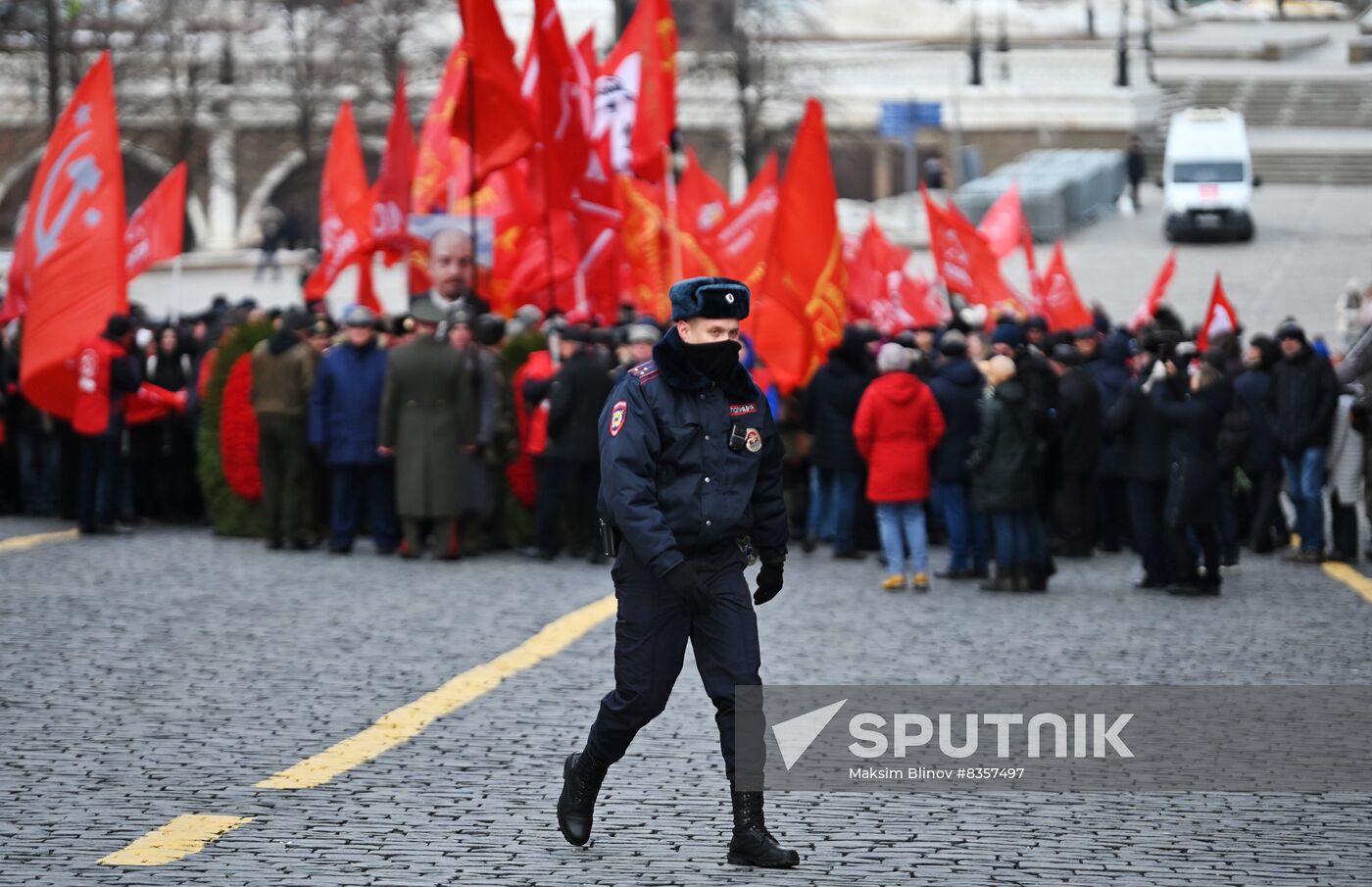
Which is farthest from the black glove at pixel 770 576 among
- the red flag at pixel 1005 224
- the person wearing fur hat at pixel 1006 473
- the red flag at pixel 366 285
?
the red flag at pixel 1005 224

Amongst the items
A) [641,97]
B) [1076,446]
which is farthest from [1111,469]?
[641,97]

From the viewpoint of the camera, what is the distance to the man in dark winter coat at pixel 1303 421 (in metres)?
15.3

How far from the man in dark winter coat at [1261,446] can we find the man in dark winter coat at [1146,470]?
4.50ft

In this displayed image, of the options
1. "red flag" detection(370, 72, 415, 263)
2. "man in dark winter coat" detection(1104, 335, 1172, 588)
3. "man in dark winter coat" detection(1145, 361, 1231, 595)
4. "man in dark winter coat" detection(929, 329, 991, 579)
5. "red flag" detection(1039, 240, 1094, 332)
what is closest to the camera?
"man in dark winter coat" detection(1145, 361, 1231, 595)

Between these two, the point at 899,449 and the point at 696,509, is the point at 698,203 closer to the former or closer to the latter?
the point at 899,449

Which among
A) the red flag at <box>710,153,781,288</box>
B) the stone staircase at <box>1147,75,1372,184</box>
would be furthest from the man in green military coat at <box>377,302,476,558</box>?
the stone staircase at <box>1147,75,1372,184</box>

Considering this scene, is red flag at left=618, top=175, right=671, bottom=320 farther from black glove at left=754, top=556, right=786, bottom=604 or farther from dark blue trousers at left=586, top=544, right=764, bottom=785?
dark blue trousers at left=586, top=544, right=764, bottom=785

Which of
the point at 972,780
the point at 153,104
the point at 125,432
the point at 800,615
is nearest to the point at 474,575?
the point at 800,615

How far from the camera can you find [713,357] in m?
6.75

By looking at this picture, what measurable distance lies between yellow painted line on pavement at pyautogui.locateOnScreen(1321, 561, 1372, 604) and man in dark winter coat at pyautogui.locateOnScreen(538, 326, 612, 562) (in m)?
4.67

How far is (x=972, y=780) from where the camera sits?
7953mm

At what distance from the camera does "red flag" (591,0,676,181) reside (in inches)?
712

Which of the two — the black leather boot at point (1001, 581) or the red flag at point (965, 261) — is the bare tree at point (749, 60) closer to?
the red flag at point (965, 261)

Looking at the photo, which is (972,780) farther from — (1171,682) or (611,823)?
(1171,682)
